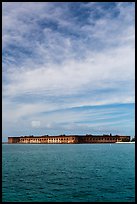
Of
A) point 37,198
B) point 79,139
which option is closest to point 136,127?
point 37,198

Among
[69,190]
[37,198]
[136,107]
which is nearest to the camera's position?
[136,107]

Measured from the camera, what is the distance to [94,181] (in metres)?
12.8

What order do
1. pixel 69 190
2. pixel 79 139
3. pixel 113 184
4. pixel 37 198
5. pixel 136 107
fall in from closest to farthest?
pixel 136 107 → pixel 37 198 → pixel 69 190 → pixel 113 184 → pixel 79 139

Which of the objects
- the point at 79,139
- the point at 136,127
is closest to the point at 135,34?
the point at 136,127

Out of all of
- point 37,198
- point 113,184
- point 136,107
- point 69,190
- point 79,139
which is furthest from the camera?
point 79,139

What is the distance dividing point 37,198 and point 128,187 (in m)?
4.12

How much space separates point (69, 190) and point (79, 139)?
48908mm

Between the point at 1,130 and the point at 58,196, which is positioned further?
the point at 58,196

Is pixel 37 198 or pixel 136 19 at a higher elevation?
pixel 136 19

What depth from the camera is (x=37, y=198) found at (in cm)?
941

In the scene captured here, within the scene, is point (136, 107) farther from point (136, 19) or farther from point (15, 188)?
point (15, 188)

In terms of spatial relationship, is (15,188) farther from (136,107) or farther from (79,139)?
(79,139)

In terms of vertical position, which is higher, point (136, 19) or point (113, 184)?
point (136, 19)

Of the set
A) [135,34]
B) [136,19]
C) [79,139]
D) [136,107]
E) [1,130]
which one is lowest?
[79,139]
